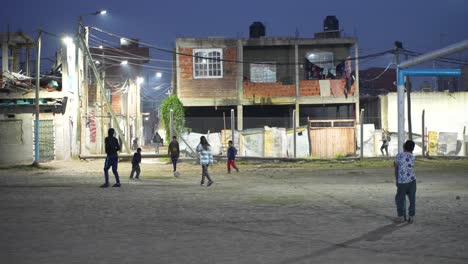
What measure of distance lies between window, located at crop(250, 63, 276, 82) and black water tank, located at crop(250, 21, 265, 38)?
449 cm

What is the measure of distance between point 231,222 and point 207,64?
96.7ft

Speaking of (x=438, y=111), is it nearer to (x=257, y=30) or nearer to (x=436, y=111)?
(x=436, y=111)

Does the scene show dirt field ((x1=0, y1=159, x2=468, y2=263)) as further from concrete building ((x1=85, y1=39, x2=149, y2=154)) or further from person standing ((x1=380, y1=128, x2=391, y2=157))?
concrete building ((x1=85, y1=39, x2=149, y2=154))

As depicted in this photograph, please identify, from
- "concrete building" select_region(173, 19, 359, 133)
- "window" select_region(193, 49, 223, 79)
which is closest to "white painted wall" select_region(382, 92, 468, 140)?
"concrete building" select_region(173, 19, 359, 133)

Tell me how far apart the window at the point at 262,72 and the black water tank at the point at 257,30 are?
449 centimetres

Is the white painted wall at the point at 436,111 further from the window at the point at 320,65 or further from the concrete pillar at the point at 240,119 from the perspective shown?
the concrete pillar at the point at 240,119

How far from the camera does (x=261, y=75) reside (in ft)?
132

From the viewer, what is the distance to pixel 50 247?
782 cm

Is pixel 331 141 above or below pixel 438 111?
below

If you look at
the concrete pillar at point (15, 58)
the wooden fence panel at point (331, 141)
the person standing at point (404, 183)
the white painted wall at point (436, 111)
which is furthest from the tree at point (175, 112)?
the person standing at point (404, 183)

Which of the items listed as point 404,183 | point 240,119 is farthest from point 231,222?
point 240,119

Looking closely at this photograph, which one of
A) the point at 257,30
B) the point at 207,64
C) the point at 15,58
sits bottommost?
the point at 207,64

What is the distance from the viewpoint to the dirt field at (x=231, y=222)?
7367 millimetres

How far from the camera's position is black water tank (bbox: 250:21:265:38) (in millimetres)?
43719
